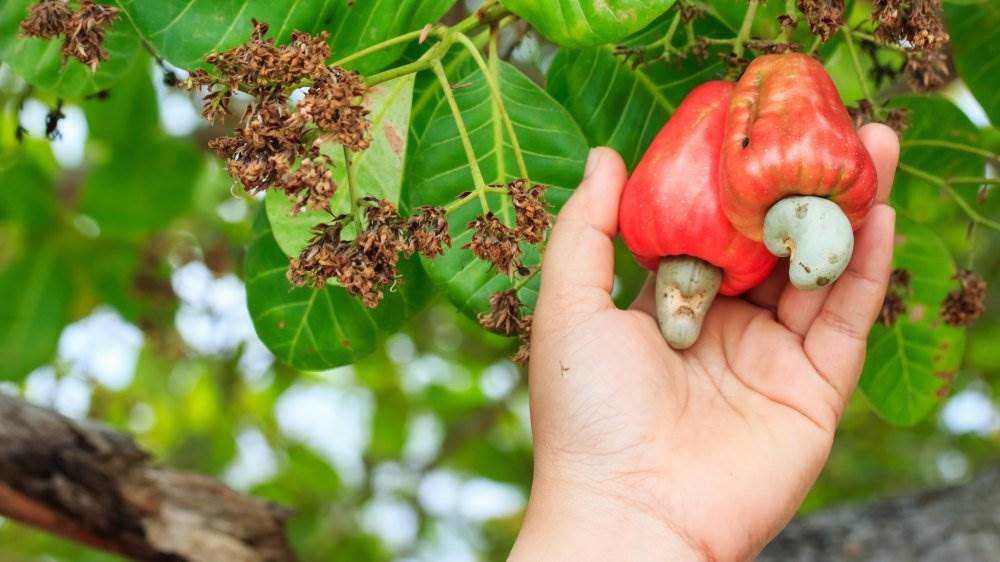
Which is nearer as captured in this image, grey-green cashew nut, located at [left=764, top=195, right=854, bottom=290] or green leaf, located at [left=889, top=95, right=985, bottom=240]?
grey-green cashew nut, located at [left=764, top=195, right=854, bottom=290]

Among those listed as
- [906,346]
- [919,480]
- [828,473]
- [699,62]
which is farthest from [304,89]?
[919,480]

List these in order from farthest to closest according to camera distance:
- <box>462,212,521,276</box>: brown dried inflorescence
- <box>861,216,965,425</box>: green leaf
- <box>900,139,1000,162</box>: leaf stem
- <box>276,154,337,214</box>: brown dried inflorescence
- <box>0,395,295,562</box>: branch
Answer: <box>0,395,295,562</box>: branch
<box>861,216,965,425</box>: green leaf
<box>900,139,1000,162</box>: leaf stem
<box>462,212,521,276</box>: brown dried inflorescence
<box>276,154,337,214</box>: brown dried inflorescence

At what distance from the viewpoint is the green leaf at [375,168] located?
5.43 ft

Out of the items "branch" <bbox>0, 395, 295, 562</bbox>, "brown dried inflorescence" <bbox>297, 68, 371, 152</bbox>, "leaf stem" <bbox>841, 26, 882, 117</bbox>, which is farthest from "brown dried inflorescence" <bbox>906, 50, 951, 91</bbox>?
"branch" <bbox>0, 395, 295, 562</bbox>

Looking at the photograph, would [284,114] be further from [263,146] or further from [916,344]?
[916,344]

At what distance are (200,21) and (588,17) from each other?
0.52 m

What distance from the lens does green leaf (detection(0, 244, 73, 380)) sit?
104 inches

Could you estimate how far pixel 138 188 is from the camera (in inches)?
107

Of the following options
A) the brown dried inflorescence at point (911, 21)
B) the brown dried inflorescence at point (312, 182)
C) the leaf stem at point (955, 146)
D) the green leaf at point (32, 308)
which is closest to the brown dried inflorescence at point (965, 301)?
the leaf stem at point (955, 146)

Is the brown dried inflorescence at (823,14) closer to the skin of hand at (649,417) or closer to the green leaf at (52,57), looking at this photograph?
the skin of hand at (649,417)

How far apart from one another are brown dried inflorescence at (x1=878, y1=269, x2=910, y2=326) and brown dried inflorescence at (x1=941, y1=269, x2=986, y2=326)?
7 cm

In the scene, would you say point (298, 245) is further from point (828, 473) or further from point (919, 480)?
point (919, 480)

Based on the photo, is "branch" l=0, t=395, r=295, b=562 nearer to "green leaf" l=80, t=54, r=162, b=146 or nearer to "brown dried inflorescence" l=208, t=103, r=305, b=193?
"green leaf" l=80, t=54, r=162, b=146

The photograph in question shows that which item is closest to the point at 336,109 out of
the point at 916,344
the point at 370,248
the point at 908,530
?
the point at 370,248
